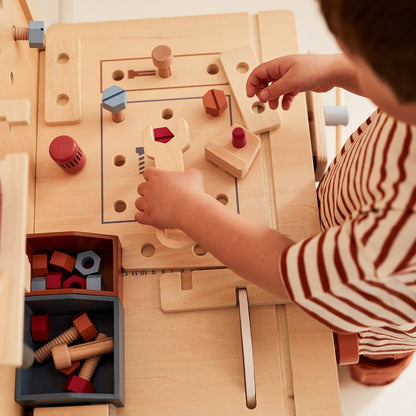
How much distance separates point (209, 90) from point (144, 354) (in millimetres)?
403

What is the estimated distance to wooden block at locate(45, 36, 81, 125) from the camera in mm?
819

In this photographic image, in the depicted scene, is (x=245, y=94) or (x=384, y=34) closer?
(x=384, y=34)

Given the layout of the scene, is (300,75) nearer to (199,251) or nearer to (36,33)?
(199,251)

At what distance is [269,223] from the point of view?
0.76 metres

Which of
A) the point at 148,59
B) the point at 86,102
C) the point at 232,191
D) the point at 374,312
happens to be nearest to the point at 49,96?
the point at 86,102

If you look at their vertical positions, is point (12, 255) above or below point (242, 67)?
below

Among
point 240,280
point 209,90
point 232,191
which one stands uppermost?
point 209,90

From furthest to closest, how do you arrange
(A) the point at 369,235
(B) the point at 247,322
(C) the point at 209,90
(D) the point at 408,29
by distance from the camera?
1. (C) the point at 209,90
2. (B) the point at 247,322
3. (A) the point at 369,235
4. (D) the point at 408,29

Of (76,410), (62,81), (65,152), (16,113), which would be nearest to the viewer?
(16,113)

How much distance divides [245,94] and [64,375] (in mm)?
484

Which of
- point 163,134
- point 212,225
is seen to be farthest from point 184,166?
point 212,225

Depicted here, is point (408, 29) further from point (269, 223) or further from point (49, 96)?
point (49, 96)

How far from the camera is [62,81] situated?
0.84 meters

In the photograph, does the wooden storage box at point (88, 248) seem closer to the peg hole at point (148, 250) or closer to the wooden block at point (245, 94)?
the peg hole at point (148, 250)
